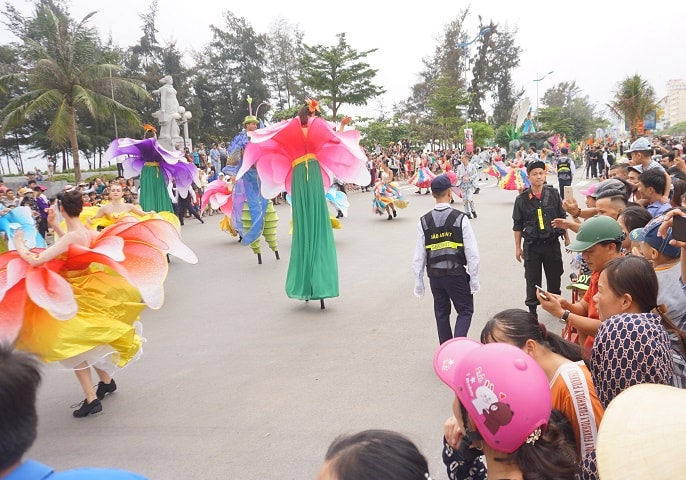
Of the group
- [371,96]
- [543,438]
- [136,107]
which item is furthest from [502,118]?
[543,438]

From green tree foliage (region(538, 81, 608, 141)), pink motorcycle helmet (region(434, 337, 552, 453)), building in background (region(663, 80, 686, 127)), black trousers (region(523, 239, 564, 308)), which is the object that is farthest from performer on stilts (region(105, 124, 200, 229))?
building in background (region(663, 80, 686, 127))

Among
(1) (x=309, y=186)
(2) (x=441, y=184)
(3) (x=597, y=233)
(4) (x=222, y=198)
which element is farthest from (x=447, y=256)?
(4) (x=222, y=198)

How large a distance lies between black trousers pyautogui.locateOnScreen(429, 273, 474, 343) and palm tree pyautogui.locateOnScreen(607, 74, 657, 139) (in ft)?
104

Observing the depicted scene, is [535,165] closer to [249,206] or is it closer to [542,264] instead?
[542,264]

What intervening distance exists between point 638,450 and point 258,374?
3.98 metres

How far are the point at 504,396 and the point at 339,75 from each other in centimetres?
3133

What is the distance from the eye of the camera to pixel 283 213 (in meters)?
16.0

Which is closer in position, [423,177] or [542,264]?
[542,264]

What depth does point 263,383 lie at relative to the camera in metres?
4.41

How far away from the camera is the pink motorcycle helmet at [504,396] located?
1.39 metres

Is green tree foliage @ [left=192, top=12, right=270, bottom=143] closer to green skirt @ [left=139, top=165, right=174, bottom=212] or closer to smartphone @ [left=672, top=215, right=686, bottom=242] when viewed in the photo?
green skirt @ [left=139, top=165, right=174, bottom=212]

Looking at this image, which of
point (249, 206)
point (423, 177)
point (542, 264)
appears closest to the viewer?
point (542, 264)

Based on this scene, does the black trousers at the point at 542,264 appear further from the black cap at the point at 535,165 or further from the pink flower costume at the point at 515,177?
the pink flower costume at the point at 515,177

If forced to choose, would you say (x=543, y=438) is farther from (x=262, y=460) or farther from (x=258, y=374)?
(x=258, y=374)
